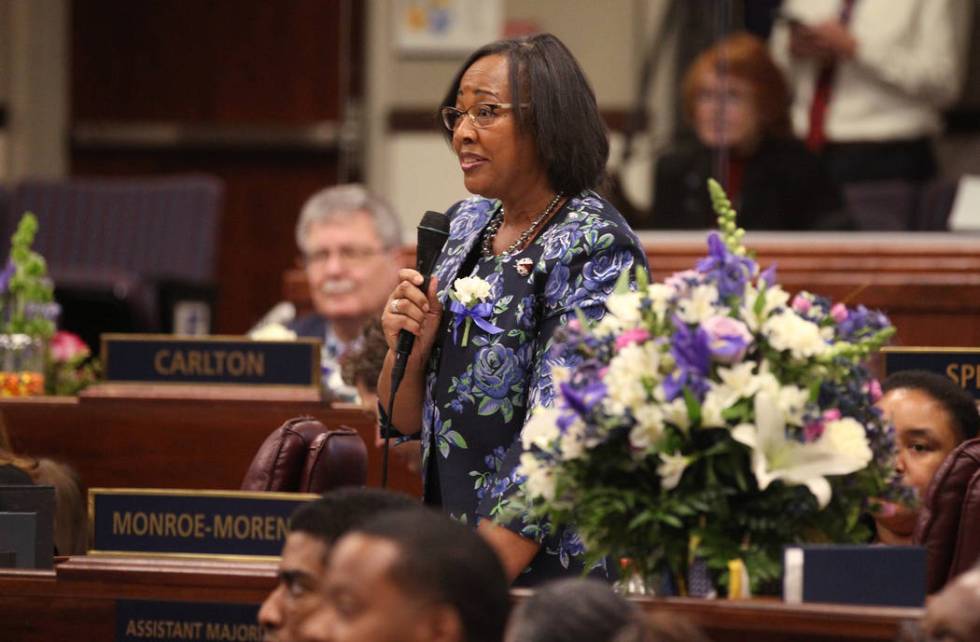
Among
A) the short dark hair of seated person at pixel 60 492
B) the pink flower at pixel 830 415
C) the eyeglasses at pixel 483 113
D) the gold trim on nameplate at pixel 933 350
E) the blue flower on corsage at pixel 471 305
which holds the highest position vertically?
the eyeglasses at pixel 483 113

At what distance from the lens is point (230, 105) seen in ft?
28.8

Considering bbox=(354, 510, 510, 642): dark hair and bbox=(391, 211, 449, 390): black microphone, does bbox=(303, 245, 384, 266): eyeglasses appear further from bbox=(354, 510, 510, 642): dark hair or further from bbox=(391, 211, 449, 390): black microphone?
bbox=(354, 510, 510, 642): dark hair

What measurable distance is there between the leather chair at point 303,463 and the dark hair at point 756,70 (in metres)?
2.49

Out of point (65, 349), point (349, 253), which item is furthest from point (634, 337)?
point (349, 253)

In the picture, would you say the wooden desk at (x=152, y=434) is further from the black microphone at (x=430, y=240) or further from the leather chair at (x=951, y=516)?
the leather chair at (x=951, y=516)

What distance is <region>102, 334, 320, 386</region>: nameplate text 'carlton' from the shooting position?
3.82 meters

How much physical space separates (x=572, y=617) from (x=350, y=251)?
3.18 m

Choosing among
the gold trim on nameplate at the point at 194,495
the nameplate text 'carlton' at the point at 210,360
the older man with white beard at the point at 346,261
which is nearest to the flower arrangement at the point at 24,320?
the nameplate text 'carlton' at the point at 210,360

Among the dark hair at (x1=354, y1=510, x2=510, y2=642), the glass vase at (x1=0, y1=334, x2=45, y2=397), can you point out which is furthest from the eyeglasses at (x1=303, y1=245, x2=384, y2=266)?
Answer: the dark hair at (x1=354, y1=510, x2=510, y2=642)

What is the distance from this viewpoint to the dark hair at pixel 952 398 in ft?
9.86

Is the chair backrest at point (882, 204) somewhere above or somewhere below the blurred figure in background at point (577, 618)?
above

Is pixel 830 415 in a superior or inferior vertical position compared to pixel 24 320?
superior

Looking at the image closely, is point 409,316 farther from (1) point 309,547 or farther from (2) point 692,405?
(2) point 692,405

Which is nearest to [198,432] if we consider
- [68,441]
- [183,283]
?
[68,441]
